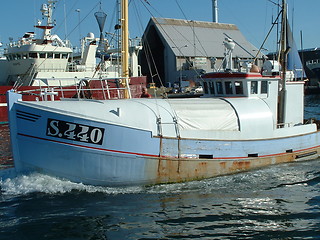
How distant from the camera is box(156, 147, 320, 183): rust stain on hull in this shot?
1138 centimetres

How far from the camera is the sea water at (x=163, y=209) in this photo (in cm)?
828

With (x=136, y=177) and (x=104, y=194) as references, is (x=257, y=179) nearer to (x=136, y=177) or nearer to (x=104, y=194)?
(x=136, y=177)

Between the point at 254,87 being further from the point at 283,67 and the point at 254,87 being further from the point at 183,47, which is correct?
the point at 183,47

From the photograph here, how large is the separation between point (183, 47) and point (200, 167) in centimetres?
4821

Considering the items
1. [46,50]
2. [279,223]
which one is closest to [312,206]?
[279,223]

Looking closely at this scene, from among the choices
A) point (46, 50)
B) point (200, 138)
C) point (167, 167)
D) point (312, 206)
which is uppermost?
point (46, 50)

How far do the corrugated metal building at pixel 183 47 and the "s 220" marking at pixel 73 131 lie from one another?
46.5 m

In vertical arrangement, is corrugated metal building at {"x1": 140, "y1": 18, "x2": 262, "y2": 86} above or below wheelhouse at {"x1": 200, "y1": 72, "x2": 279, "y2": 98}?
above

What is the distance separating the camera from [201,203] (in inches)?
396

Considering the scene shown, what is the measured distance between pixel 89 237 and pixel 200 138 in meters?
5.02

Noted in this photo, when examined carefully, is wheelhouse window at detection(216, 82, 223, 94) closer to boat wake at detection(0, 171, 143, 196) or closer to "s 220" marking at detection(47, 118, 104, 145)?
boat wake at detection(0, 171, 143, 196)

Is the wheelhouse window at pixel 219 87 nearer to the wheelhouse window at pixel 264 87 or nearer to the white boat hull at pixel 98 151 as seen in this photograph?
the wheelhouse window at pixel 264 87

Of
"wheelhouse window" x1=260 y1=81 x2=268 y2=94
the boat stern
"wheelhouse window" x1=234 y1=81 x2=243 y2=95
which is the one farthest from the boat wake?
"wheelhouse window" x1=260 y1=81 x2=268 y2=94

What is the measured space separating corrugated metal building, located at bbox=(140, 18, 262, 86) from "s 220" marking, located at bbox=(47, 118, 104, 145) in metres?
46.5
